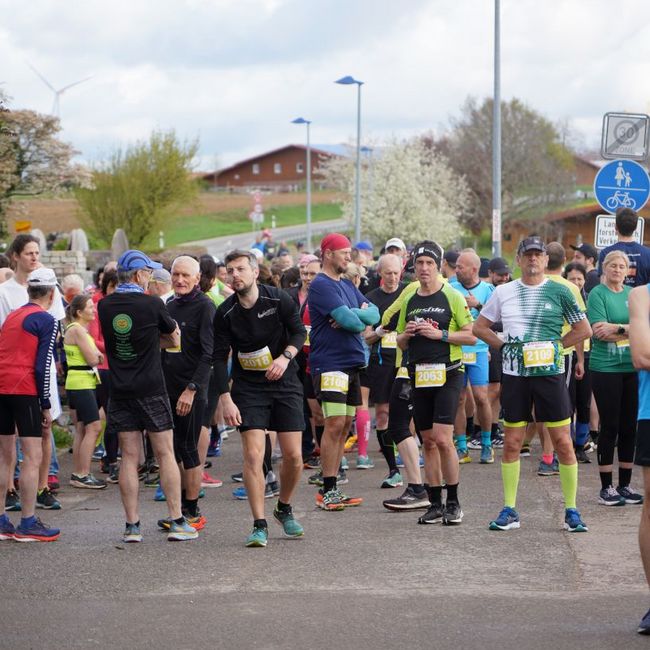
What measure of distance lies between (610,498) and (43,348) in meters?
4.81

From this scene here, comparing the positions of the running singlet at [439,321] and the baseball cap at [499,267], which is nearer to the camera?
the running singlet at [439,321]

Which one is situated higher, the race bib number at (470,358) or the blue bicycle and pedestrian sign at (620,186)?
the blue bicycle and pedestrian sign at (620,186)

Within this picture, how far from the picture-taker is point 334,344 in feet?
32.1

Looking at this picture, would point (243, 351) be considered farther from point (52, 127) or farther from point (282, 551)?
point (52, 127)

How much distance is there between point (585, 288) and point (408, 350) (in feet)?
14.2

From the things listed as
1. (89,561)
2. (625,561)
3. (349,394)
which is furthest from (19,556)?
(625,561)

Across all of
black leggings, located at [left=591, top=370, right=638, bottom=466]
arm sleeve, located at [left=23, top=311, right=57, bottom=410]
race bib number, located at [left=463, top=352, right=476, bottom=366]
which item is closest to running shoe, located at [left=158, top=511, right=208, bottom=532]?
arm sleeve, located at [left=23, top=311, right=57, bottom=410]

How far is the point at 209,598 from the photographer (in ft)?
23.1

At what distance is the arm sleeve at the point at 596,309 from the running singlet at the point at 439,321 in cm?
140

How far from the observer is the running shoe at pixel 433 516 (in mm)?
9305

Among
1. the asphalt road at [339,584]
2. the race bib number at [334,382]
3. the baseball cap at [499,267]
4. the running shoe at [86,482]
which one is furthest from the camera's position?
the baseball cap at [499,267]

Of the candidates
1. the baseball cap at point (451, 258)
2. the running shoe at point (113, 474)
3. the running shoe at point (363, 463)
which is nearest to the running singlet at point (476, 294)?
the baseball cap at point (451, 258)

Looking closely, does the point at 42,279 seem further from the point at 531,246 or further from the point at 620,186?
the point at 620,186

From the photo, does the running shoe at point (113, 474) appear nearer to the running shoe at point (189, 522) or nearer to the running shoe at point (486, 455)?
the running shoe at point (189, 522)
